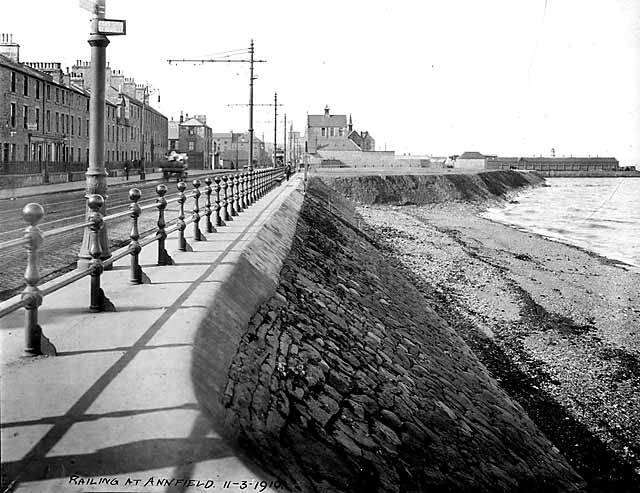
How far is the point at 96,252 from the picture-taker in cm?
633

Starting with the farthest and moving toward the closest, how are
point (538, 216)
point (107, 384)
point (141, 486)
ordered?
point (538, 216) < point (107, 384) < point (141, 486)

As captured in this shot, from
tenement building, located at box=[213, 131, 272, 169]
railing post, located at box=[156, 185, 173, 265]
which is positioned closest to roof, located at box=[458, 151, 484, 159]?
tenement building, located at box=[213, 131, 272, 169]

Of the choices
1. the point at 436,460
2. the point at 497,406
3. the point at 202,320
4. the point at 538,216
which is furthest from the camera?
the point at 538,216

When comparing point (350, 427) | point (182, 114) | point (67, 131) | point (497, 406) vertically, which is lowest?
point (497, 406)

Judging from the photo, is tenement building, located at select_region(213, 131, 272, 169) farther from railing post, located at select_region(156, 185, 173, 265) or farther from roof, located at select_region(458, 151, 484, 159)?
railing post, located at select_region(156, 185, 173, 265)

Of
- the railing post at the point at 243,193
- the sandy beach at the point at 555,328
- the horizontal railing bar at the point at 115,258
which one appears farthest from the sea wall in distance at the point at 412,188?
the horizontal railing bar at the point at 115,258

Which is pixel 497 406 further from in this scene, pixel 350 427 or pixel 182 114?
pixel 182 114

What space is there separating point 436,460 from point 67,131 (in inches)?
811

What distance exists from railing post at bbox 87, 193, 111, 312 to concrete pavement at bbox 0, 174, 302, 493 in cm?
14

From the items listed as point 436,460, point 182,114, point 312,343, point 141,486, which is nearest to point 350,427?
point 436,460

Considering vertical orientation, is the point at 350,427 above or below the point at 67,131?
below

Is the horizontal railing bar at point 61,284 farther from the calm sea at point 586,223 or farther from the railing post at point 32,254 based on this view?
the calm sea at point 586,223

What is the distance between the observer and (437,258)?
88.3 ft

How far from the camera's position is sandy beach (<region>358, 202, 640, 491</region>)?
10102 millimetres
